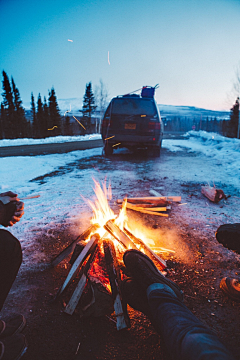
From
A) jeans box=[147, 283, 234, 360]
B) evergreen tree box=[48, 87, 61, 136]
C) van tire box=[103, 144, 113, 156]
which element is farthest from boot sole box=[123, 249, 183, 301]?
evergreen tree box=[48, 87, 61, 136]

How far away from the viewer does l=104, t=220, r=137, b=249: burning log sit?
2.22 m

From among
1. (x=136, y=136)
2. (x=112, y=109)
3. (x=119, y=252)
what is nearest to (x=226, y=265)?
(x=119, y=252)

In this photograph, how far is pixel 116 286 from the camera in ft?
5.98

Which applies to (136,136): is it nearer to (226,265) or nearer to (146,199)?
(146,199)

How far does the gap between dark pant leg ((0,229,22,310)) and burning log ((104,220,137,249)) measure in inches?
42.4

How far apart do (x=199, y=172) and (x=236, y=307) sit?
18.1 ft

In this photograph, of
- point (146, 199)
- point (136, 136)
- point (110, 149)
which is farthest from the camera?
point (110, 149)

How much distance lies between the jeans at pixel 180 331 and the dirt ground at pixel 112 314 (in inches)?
13.2

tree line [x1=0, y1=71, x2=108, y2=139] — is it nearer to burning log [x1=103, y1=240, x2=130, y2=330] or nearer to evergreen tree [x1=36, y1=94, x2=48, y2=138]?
evergreen tree [x1=36, y1=94, x2=48, y2=138]

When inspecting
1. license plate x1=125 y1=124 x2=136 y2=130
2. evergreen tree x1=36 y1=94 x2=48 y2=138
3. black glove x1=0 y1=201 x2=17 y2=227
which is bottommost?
black glove x1=0 y1=201 x2=17 y2=227

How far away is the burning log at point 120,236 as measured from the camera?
222 centimetres

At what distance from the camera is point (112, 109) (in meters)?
7.80

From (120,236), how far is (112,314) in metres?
0.75

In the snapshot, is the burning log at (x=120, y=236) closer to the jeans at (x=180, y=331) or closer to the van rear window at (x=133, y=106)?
the jeans at (x=180, y=331)
